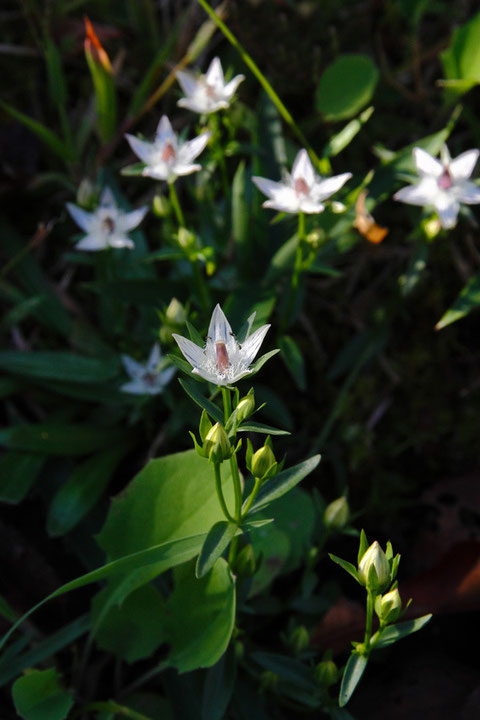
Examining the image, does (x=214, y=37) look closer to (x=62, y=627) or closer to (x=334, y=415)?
(x=334, y=415)

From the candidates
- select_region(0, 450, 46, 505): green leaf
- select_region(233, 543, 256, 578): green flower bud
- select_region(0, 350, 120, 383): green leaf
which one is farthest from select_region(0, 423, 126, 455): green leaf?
select_region(233, 543, 256, 578): green flower bud

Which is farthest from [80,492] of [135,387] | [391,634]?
[391,634]

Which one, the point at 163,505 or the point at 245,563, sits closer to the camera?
the point at 245,563

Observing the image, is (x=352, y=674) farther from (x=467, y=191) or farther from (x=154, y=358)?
(x=467, y=191)

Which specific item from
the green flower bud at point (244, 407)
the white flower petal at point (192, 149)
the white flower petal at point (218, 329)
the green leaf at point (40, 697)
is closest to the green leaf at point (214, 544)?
the green flower bud at point (244, 407)

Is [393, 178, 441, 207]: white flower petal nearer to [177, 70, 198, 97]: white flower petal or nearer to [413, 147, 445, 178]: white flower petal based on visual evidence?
[413, 147, 445, 178]: white flower petal
